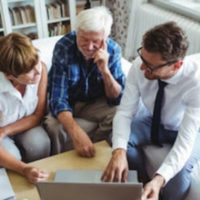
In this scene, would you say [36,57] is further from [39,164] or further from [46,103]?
[39,164]

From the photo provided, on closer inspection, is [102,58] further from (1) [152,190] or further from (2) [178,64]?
(1) [152,190]

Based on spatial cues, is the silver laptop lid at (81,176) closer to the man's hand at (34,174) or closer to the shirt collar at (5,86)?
the man's hand at (34,174)

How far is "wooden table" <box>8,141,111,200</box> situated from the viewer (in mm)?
1088

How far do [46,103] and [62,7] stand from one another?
206 centimetres

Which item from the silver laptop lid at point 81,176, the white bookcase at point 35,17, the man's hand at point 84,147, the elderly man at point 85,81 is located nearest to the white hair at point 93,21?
the elderly man at point 85,81

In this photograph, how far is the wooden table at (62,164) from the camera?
1088 millimetres

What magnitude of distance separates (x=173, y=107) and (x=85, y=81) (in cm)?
54

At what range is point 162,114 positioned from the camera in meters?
1.37

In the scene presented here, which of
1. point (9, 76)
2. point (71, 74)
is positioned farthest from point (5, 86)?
point (71, 74)

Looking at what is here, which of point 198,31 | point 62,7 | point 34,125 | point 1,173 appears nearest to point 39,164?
point 1,173

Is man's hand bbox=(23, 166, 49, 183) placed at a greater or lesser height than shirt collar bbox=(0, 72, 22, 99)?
lesser

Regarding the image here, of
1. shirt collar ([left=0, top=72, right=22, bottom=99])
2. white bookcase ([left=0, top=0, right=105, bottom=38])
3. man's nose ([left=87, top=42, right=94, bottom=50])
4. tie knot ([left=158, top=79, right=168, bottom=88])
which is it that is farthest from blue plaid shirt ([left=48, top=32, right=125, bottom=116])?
white bookcase ([left=0, top=0, right=105, bottom=38])

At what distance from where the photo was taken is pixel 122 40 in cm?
310

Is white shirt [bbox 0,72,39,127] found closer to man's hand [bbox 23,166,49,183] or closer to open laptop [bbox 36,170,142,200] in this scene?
man's hand [bbox 23,166,49,183]
